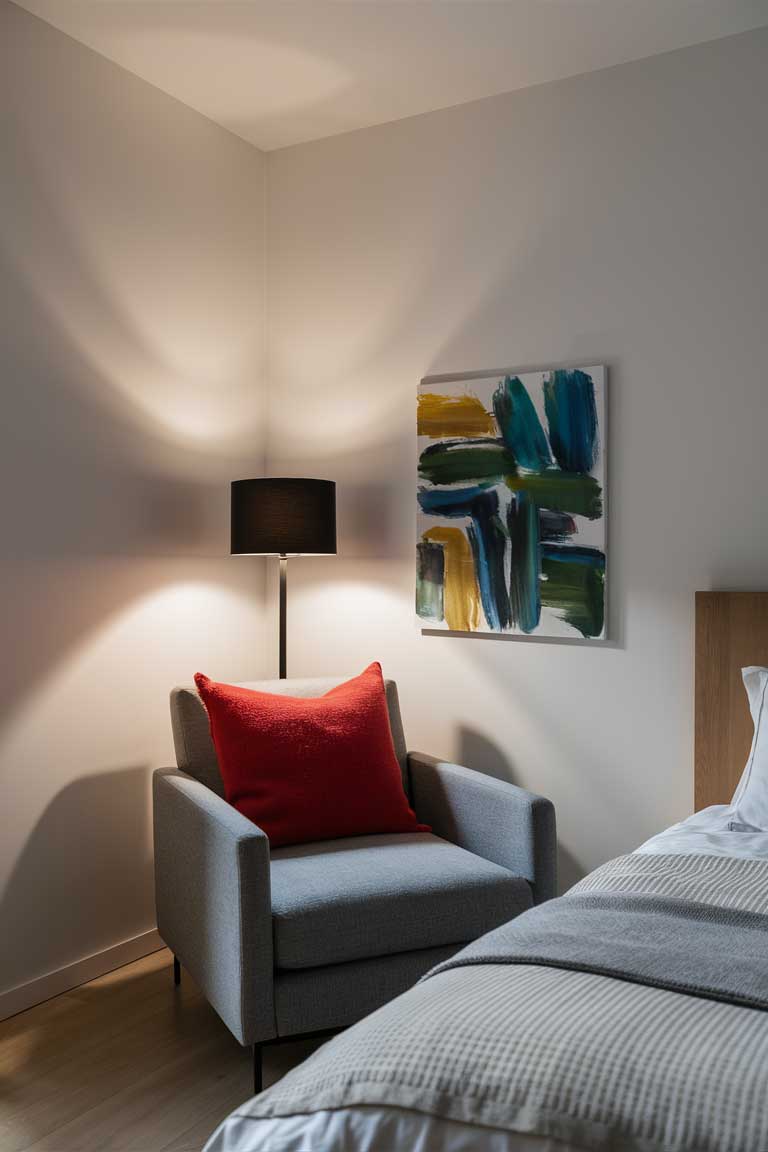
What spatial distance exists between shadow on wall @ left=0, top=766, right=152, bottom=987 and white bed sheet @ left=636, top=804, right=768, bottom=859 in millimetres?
1625

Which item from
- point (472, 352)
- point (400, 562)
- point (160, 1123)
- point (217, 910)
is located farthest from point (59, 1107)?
point (472, 352)

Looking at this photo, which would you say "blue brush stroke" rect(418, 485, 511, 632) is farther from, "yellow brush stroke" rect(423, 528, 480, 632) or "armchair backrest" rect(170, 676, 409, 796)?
"armchair backrest" rect(170, 676, 409, 796)

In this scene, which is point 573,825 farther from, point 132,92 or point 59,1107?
point 132,92

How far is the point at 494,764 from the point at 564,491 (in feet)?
2.98

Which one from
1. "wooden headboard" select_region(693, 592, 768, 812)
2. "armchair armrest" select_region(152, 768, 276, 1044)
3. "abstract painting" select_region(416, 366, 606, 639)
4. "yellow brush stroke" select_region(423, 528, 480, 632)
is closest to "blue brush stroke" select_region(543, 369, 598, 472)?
"abstract painting" select_region(416, 366, 606, 639)

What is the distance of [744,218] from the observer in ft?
8.61

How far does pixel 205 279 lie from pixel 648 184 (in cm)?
147

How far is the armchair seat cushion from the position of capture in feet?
6.86

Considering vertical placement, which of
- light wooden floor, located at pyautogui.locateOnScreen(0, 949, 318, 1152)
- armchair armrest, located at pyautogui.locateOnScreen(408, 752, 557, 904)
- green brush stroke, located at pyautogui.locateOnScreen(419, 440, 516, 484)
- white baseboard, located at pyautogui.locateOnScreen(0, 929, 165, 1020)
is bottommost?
light wooden floor, located at pyautogui.locateOnScreen(0, 949, 318, 1152)

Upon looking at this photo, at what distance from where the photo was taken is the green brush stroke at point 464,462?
3.01m

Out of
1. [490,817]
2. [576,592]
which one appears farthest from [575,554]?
[490,817]

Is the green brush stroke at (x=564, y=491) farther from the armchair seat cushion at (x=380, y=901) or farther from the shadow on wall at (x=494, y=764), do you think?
the armchair seat cushion at (x=380, y=901)

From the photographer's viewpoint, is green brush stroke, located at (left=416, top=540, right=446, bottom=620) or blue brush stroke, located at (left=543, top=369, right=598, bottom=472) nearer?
blue brush stroke, located at (left=543, top=369, right=598, bottom=472)

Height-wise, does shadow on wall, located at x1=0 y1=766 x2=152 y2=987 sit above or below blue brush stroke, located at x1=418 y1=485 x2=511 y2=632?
below
